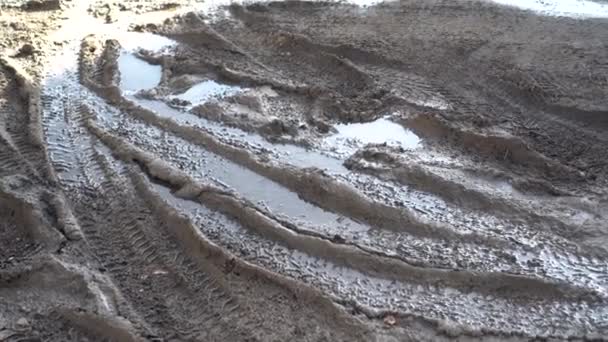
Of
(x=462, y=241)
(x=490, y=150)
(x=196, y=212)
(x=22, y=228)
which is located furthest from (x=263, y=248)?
(x=490, y=150)

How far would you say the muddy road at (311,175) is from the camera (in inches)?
174

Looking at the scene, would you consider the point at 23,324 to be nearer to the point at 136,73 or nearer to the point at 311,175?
the point at 311,175

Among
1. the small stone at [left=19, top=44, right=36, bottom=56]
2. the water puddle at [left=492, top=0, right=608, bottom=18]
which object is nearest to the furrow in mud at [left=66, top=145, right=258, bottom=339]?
the small stone at [left=19, top=44, right=36, bottom=56]

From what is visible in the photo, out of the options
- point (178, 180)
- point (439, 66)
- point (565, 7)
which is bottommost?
point (178, 180)

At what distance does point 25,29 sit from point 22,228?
4859mm

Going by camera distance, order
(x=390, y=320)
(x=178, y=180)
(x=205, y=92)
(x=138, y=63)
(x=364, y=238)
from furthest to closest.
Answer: (x=138, y=63) < (x=205, y=92) < (x=178, y=180) < (x=364, y=238) < (x=390, y=320)

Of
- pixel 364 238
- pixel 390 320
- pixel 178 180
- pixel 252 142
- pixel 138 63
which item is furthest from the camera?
pixel 138 63

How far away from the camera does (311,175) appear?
225 inches

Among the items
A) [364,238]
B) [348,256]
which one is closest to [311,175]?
[364,238]

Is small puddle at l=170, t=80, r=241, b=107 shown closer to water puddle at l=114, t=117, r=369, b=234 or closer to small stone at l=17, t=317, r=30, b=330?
water puddle at l=114, t=117, r=369, b=234

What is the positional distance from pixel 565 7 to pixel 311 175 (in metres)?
5.26

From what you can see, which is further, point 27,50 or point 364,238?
point 27,50

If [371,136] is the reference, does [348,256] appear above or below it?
below

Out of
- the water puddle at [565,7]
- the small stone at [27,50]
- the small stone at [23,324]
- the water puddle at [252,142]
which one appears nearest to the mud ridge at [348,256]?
the water puddle at [252,142]
